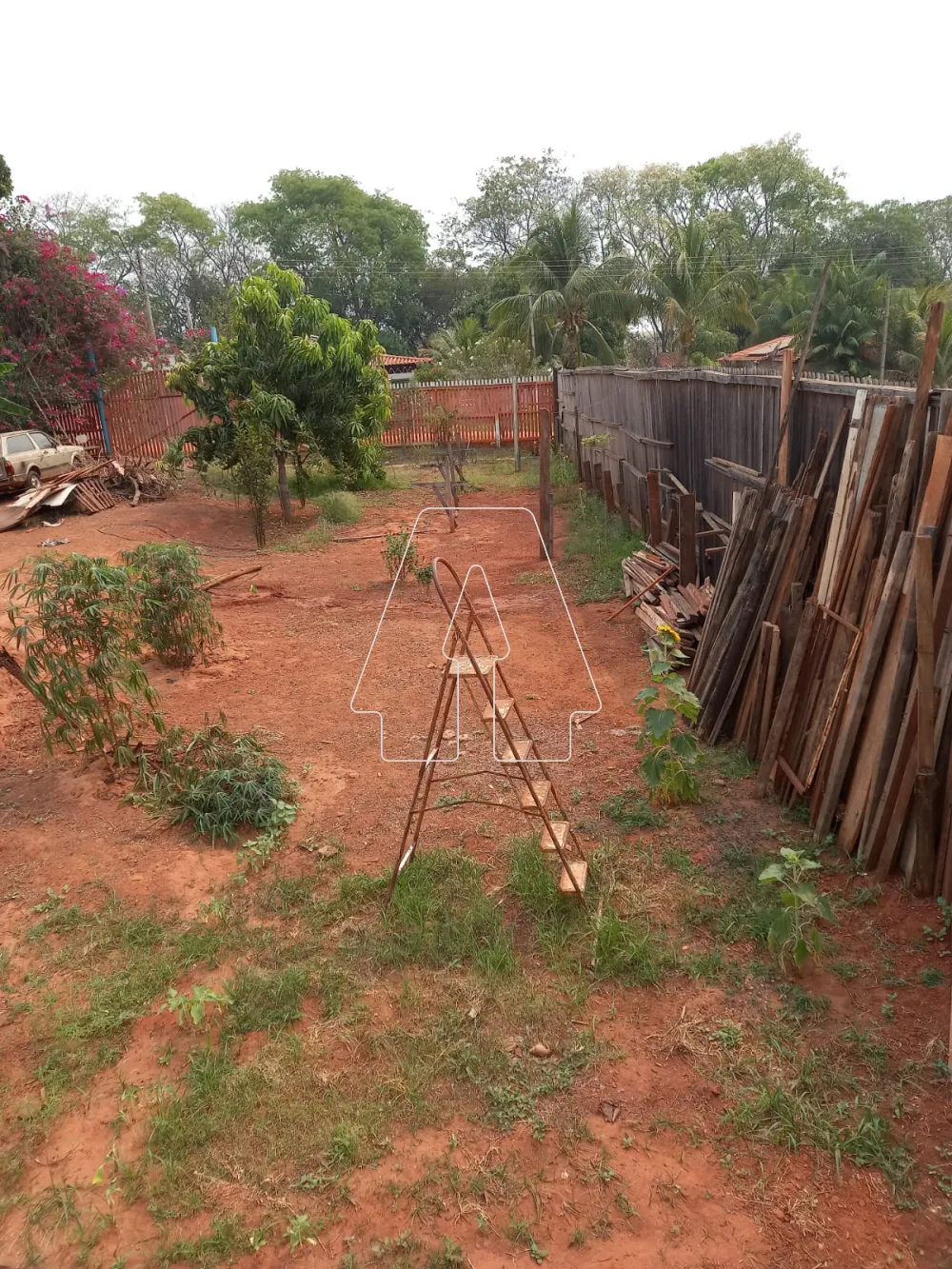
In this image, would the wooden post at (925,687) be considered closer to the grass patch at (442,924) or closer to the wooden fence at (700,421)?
the wooden fence at (700,421)

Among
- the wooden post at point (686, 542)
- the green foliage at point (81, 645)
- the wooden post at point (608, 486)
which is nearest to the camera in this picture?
the green foliage at point (81, 645)

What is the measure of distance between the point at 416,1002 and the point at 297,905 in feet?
3.41

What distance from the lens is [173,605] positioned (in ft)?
24.3

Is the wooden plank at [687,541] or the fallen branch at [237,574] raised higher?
the wooden plank at [687,541]

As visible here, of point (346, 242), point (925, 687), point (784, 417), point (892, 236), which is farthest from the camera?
point (346, 242)

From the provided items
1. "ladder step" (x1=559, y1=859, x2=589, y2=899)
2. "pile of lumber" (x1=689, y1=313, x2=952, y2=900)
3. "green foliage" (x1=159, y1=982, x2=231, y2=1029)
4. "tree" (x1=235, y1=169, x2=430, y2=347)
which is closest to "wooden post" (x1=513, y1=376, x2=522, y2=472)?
"pile of lumber" (x1=689, y1=313, x2=952, y2=900)

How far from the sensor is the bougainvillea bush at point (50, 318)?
17.3 m

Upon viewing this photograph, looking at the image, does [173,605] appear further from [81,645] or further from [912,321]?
[912,321]

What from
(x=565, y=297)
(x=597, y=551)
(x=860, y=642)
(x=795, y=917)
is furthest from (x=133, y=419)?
(x=795, y=917)

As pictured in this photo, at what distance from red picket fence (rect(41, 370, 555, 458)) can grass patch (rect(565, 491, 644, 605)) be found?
311 inches

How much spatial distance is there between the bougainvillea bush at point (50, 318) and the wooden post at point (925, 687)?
18.1m

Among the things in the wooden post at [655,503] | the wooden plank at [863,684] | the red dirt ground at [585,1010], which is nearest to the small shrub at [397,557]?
the red dirt ground at [585,1010]

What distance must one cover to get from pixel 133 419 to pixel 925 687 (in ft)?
65.7

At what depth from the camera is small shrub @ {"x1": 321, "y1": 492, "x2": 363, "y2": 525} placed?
14.4m
